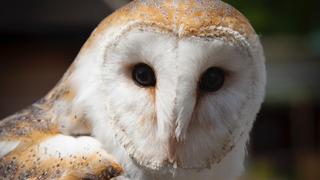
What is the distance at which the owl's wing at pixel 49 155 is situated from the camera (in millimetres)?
1460

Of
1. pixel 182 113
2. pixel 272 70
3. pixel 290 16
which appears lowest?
pixel 272 70

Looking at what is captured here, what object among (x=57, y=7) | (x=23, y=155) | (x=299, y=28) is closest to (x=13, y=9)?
(x=57, y=7)

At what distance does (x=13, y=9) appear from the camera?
413 centimetres

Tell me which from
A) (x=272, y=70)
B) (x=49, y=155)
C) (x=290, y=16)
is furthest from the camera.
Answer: (x=290, y=16)

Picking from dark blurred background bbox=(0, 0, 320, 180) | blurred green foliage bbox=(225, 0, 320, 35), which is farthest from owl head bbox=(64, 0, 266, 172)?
blurred green foliage bbox=(225, 0, 320, 35)

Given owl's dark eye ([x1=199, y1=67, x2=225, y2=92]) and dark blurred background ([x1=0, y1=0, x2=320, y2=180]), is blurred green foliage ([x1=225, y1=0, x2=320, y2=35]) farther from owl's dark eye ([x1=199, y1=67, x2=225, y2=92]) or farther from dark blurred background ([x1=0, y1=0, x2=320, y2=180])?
owl's dark eye ([x1=199, y1=67, x2=225, y2=92])

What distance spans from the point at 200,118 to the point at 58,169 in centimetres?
34

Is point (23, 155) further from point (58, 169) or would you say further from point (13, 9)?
point (13, 9)

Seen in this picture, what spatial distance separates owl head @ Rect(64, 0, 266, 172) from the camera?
1.36 metres

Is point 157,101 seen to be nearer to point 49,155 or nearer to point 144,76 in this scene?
point 144,76

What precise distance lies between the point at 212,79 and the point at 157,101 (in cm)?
14

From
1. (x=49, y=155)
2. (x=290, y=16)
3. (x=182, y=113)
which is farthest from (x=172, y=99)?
(x=290, y=16)

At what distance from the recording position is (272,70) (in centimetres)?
773

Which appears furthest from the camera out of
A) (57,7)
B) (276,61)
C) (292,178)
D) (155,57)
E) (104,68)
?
(276,61)
